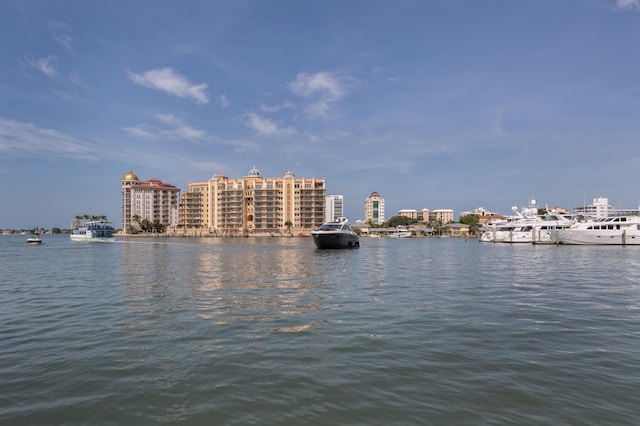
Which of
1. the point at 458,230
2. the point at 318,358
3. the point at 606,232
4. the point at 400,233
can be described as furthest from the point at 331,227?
the point at 458,230

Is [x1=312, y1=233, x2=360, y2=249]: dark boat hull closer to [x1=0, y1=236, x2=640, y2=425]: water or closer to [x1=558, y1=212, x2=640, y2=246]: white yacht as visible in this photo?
[x1=0, y1=236, x2=640, y2=425]: water

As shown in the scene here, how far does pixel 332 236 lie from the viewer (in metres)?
61.3

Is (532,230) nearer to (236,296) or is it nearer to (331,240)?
(331,240)

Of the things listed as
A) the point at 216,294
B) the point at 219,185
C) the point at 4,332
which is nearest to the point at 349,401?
the point at 4,332

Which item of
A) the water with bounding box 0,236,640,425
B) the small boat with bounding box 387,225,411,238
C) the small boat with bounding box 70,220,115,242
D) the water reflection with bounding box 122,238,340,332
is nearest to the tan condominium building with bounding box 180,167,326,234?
the small boat with bounding box 387,225,411,238

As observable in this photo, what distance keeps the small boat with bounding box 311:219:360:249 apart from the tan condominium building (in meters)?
95.6

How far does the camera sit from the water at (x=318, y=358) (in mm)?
6371

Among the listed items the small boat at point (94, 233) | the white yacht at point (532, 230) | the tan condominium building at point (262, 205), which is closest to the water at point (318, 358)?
the white yacht at point (532, 230)

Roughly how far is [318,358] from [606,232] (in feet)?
276

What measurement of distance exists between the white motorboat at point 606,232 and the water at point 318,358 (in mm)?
67702

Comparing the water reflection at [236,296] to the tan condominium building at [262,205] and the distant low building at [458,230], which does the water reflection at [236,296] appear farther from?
the distant low building at [458,230]

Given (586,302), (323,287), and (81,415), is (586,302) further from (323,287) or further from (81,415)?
(81,415)

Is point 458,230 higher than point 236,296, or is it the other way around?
point 458,230

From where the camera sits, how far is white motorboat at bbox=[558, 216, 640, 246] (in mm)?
70125
